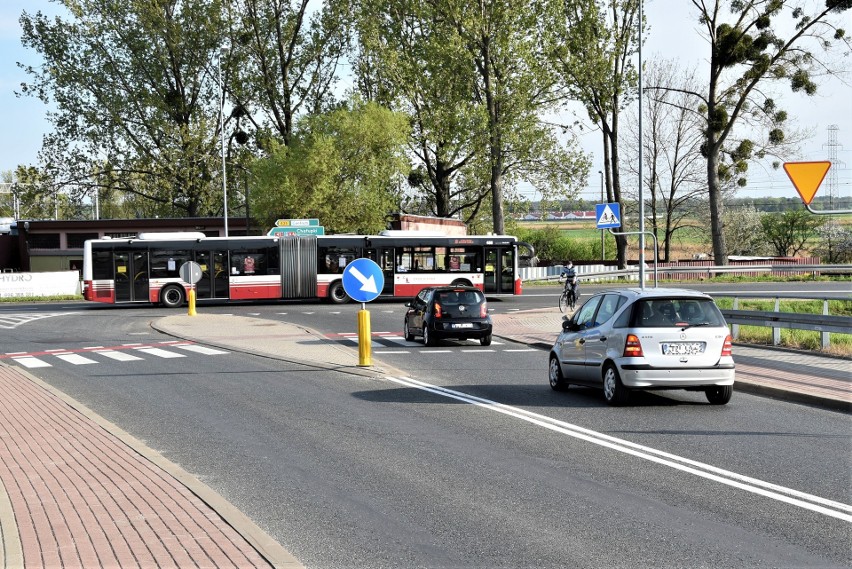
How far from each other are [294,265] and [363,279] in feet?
81.3

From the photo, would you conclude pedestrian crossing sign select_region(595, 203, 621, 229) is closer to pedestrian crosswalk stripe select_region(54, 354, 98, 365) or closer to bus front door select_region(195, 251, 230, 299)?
pedestrian crosswalk stripe select_region(54, 354, 98, 365)

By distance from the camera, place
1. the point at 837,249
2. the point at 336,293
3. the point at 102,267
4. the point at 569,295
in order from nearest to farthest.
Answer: the point at 569,295, the point at 102,267, the point at 336,293, the point at 837,249

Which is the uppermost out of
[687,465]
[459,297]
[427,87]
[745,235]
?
[427,87]

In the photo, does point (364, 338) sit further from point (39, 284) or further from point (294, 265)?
point (39, 284)

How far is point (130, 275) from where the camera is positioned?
4150 centimetres

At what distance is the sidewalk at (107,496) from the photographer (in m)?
6.21

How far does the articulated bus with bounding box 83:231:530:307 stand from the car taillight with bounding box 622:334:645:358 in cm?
2964

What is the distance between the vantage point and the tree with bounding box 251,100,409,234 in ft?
176

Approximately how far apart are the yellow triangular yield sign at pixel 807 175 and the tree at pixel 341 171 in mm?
43473

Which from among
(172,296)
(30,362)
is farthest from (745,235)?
(30,362)

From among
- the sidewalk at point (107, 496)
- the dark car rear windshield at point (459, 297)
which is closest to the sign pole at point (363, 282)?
the sidewalk at point (107, 496)

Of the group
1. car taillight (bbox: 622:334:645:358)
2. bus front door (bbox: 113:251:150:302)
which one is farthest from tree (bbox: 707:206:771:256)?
car taillight (bbox: 622:334:645:358)

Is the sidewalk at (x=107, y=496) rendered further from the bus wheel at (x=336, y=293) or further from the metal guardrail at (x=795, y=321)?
the bus wheel at (x=336, y=293)

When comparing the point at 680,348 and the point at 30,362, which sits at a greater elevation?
the point at 680,348
